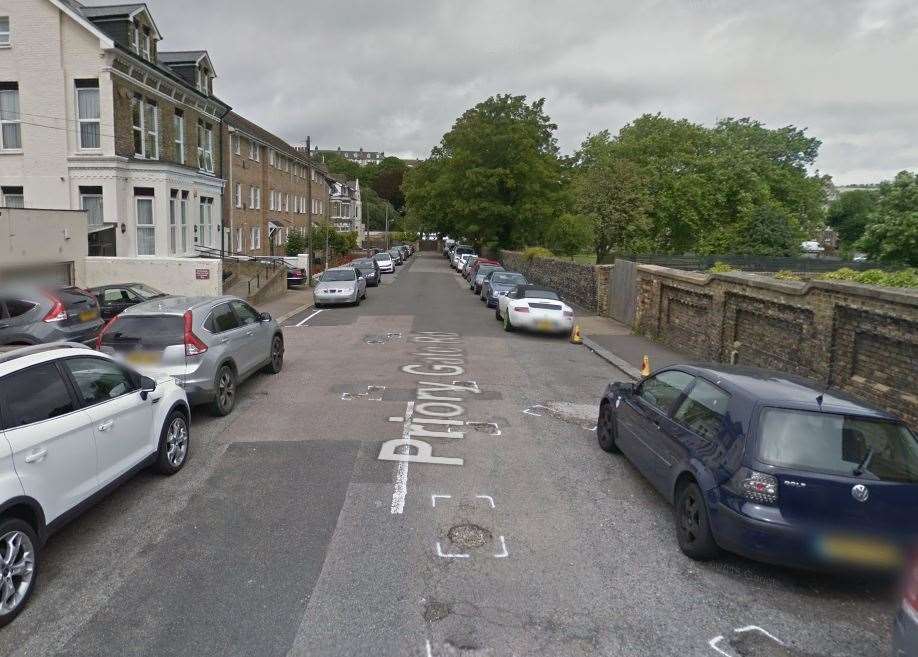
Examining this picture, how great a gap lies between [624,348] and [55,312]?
12.0 meters

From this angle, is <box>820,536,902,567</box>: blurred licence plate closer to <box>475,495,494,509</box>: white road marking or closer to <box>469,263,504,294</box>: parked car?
<box>475,495,494,509</box>: white road marking

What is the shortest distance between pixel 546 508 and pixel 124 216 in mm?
21667

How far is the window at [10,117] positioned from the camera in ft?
71.9

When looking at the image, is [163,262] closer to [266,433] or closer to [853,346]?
[266,433]

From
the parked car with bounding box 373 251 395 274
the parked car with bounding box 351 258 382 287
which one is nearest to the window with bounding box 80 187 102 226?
the parked car with bounding box 351 258 382 287

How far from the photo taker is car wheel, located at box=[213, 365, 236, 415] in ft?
28.6

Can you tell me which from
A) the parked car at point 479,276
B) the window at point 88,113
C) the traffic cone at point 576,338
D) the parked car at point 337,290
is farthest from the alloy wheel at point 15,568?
the parked car at point 479,276

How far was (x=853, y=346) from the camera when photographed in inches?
362

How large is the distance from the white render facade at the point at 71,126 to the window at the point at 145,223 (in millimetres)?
38

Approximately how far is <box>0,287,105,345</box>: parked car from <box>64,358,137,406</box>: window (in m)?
6.22

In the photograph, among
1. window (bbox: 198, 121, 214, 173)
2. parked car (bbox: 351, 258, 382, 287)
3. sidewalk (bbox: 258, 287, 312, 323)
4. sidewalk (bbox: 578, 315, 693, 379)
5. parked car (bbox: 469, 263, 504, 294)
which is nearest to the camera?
sidewalk (bbox: 578, 315, 693, 379)

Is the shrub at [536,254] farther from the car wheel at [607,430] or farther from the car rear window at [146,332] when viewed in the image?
the car rear window at [146,332]

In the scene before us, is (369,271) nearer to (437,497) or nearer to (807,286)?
(807,286)

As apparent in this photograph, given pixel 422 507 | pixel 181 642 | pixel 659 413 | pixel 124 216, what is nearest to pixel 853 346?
pixel 659 413
